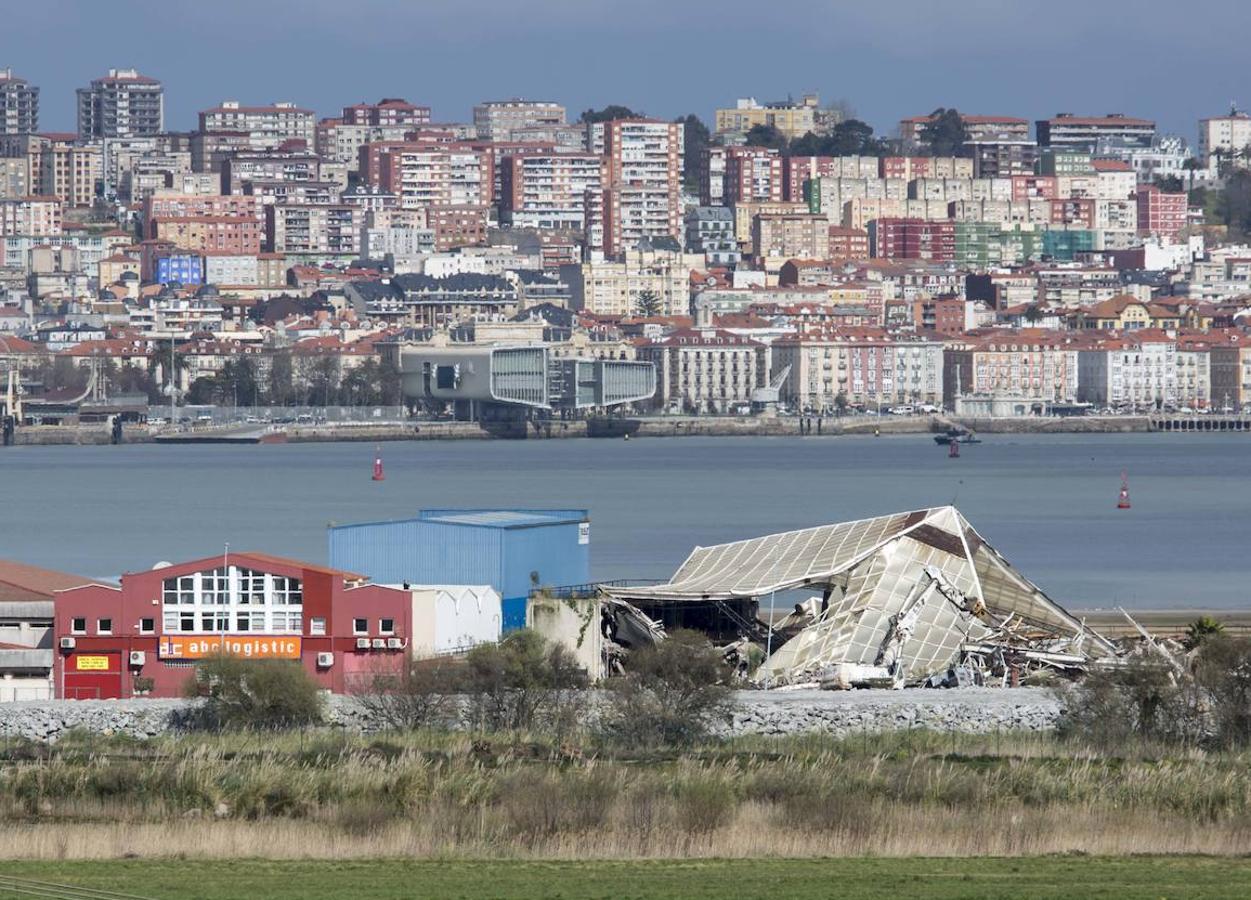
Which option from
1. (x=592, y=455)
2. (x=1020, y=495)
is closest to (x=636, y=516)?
(x=1020, y=495)

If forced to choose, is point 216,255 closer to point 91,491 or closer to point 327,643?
point 91,491

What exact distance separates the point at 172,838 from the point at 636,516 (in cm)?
3029

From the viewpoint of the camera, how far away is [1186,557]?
1384 inches

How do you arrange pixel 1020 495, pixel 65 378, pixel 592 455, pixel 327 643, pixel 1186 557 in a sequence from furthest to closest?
pixel 65 378 < pixel 592 455 < pixel 1020 495 < pixel 1186 557 < pixel 327 643

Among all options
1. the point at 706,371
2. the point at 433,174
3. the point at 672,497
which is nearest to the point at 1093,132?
the point at 433,174

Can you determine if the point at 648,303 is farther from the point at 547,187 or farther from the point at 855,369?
the point at 547,187

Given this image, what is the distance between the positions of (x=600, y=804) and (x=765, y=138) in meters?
130

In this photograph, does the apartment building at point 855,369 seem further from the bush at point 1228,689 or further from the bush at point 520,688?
the bush at point 1228,689

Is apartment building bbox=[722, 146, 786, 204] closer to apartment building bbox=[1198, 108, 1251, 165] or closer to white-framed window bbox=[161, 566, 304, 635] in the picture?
apartment building bbox=[1198, 108, 1251, 165]

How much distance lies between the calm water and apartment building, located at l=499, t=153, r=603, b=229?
44.5 m

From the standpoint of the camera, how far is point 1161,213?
129875mm

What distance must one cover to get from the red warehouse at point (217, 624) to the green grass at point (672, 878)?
6.67m

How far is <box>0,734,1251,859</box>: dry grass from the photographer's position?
40.7ft

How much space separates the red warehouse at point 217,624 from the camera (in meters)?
18.7
